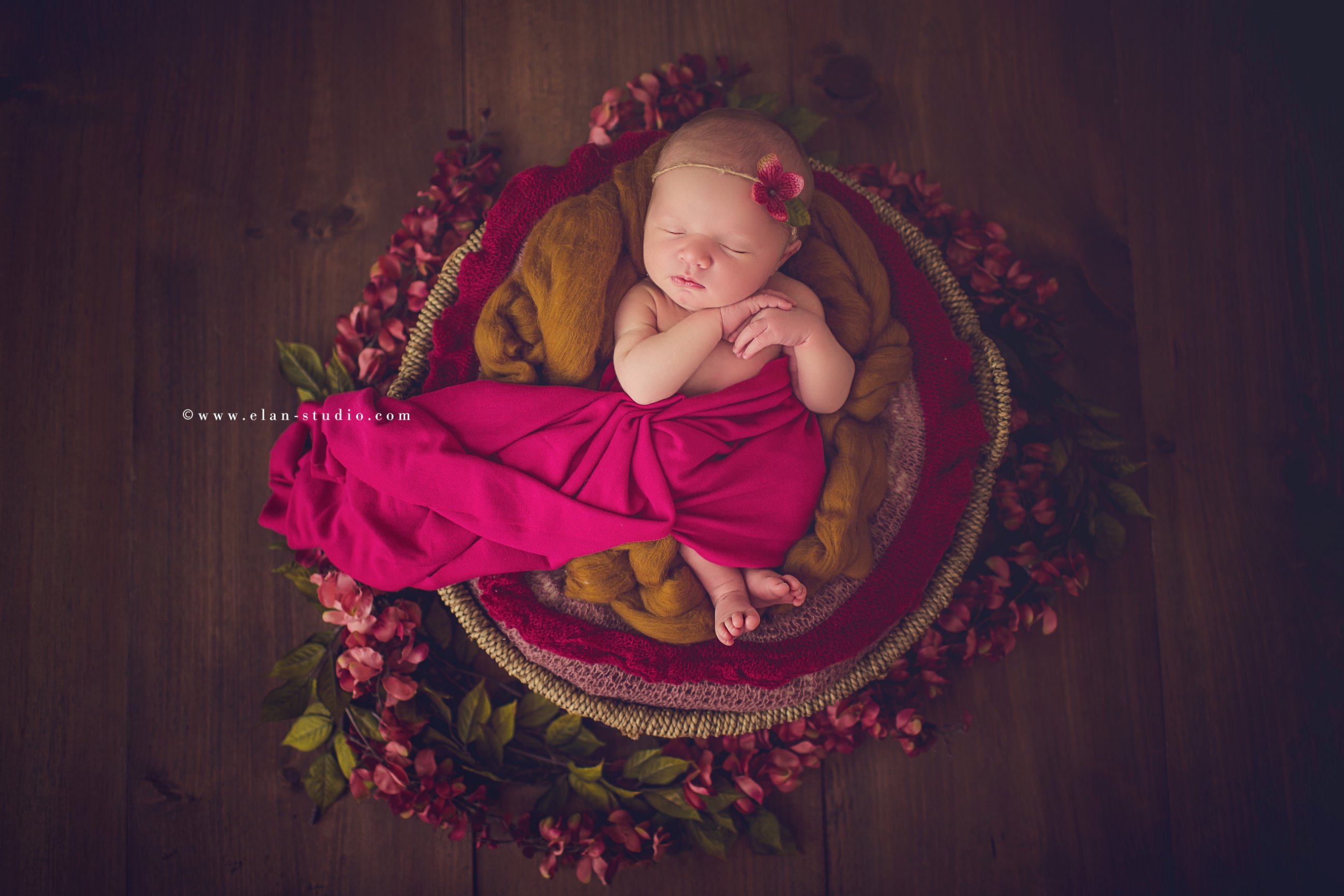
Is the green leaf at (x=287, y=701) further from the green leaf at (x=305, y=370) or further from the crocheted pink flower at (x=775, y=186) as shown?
the crocheted pink flower at (x=775, y=186)

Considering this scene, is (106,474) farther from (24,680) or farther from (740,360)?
(740,360)

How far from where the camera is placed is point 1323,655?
1850mm

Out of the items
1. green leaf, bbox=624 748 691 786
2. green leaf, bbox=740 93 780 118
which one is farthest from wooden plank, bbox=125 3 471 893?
green leaf, bbox=740 93 780 118

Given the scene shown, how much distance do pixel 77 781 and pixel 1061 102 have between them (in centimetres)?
299

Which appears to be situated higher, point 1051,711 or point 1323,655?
point 1323,655

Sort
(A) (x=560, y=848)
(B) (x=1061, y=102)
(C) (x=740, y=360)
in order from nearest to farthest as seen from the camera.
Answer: (C) (x=740, y=360)
(A) (x=560, y=848)
(B) (x=1061, y=102)

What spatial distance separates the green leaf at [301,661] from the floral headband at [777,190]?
1.36m

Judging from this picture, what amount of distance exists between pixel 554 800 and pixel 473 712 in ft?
0.89

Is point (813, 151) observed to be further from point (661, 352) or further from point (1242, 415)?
point (1242, 415)

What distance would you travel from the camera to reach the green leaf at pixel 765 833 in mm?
1701

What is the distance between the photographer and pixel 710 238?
1.31 metres

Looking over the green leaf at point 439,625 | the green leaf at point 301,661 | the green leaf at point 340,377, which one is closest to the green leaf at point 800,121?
the green leaf at point 340,377

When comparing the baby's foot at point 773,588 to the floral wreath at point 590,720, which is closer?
the baby's foot at point 773,588

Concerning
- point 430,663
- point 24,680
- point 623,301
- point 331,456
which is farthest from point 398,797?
point 623,301
